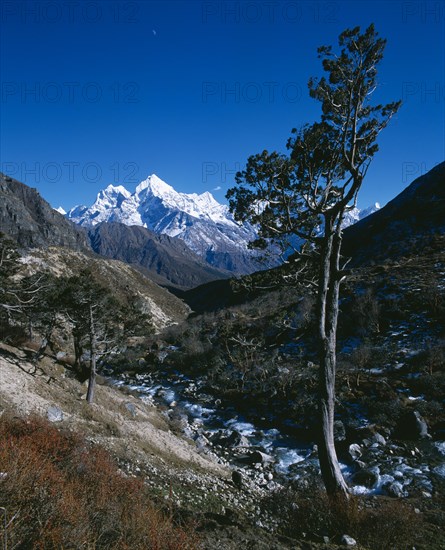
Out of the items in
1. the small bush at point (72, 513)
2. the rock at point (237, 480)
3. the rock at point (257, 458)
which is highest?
the small bush at point (72, 513)

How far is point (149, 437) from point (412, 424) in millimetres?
14755

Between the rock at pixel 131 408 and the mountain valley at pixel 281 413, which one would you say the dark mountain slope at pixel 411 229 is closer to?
the mountain valley at pixel 281 413

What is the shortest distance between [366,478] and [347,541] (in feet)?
29.7

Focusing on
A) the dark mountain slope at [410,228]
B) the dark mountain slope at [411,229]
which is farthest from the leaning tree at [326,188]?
the dark mountain slope at [410,228]

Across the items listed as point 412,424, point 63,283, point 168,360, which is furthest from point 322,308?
point 168,360

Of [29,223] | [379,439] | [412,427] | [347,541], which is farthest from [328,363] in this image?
[29,223]

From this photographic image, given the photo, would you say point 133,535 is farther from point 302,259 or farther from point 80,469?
point 302,259

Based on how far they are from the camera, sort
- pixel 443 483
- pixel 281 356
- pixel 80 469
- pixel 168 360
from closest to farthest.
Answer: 1. pixel 80 469
2. pixel 443 483
3. pixel 281 356
4. pixel 168 360

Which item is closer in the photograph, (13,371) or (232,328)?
(13,371)

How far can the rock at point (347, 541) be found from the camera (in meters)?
6.66

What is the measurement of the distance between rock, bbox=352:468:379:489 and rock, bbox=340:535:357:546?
858 centimetres

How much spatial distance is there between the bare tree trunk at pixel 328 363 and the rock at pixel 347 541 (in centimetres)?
133

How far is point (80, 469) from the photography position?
780 cm

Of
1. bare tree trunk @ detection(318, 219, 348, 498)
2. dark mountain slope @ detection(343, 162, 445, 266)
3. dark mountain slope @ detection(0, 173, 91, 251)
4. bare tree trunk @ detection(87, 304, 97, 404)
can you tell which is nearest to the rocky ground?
bare tree trunk @ detection(87, 304, 97, 404)
